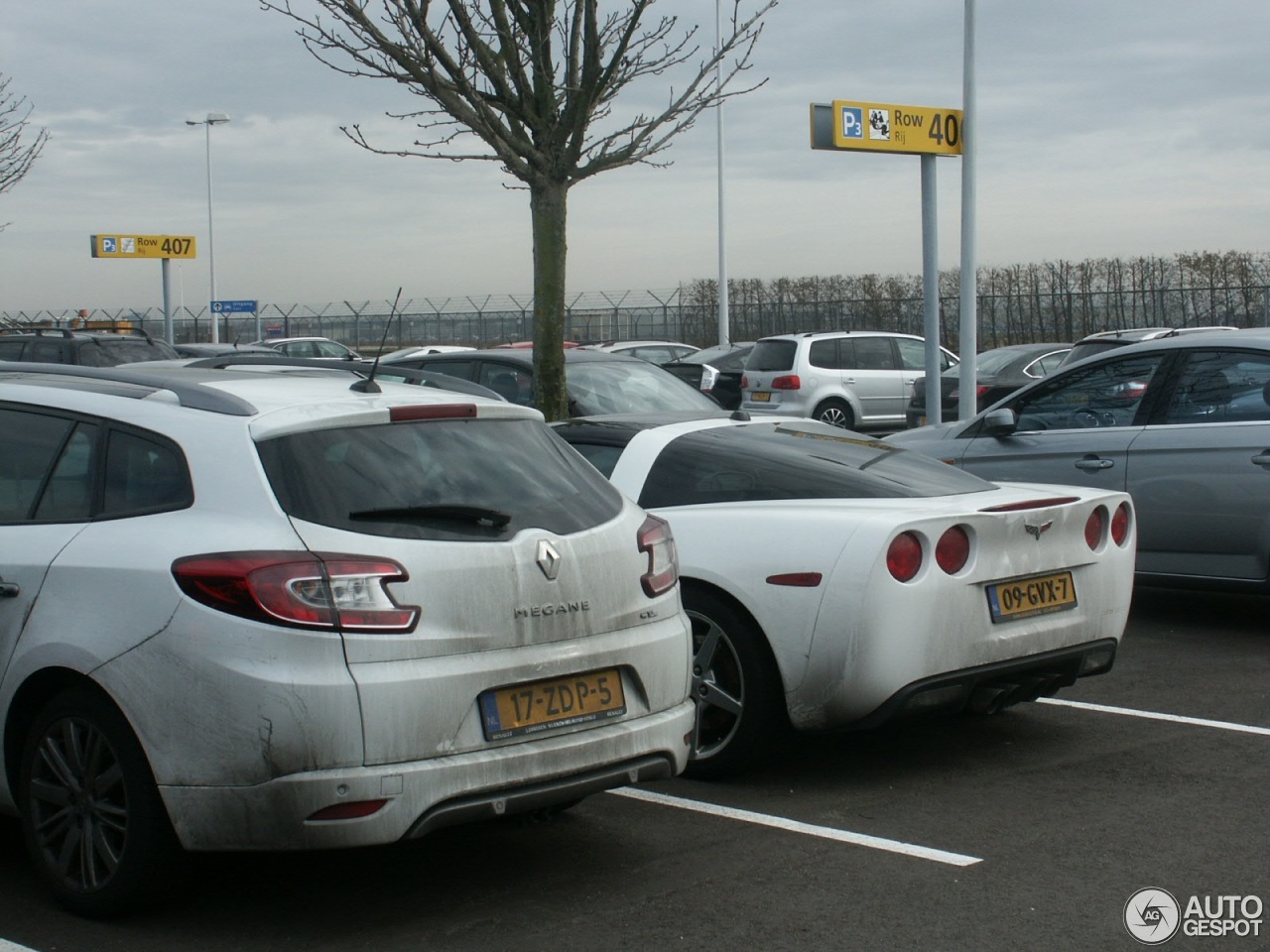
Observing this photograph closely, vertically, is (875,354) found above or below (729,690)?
above

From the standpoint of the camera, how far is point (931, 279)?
1540 cm

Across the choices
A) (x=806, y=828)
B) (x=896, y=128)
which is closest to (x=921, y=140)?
(x=896, y=128)

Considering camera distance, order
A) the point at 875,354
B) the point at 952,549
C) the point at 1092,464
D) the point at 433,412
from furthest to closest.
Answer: the point at 875,354
the point at 1092,464
the point at 952,549
the point at 433,412

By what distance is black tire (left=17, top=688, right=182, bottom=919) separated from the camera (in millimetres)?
4098

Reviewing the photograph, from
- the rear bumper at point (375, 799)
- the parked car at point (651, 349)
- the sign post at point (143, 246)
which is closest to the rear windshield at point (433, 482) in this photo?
the rear bumper at point (375, 799)

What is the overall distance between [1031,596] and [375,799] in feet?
9.45

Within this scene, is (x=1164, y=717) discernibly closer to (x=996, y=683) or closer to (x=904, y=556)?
(x=996, y=683)

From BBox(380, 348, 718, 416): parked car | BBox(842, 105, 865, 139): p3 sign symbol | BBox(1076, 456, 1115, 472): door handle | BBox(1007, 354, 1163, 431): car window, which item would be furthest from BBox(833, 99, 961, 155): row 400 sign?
BBox(1076, 456, 1115, 472): door handle

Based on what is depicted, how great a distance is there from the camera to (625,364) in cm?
1292

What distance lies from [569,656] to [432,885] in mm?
888

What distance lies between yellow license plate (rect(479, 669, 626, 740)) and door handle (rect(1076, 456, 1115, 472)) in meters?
5.04

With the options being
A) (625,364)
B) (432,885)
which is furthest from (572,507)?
(625,364)

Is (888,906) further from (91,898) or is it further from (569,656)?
(91,898)

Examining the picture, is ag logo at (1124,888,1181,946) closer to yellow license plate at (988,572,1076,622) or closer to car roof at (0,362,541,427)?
yellow license plate at (988,572,1076,622)
